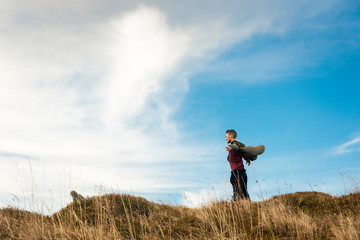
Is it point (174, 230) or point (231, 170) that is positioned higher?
point (231, 170)

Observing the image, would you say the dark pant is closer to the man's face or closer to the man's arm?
the man's arm

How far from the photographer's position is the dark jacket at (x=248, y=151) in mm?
9695

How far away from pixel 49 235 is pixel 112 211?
3.54 metres

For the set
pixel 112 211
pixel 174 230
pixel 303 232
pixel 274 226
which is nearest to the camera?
pixel 303 232

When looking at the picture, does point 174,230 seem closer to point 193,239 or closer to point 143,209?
point 193,239

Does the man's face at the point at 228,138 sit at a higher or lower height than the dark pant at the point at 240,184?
higher

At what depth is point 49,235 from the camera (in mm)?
6141

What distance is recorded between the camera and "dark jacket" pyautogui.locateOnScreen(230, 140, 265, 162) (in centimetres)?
970

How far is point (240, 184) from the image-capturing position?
9.81 metres

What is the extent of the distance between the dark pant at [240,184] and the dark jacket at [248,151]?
54cm

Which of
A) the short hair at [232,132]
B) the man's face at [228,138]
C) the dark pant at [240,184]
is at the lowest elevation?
the dark pant at [240,184]

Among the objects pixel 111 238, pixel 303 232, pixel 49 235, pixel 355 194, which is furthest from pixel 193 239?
pixel 355 194

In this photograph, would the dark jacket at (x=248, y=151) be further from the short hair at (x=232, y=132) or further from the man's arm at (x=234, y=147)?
the short hair at (x=232, y=132)

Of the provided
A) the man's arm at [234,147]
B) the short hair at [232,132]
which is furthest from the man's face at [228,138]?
the man's arm at [234,147]
